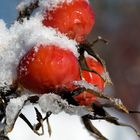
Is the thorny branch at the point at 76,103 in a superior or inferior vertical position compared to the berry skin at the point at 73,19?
inferior

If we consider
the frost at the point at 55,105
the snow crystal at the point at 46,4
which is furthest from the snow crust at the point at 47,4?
the frost at the point at 55,105

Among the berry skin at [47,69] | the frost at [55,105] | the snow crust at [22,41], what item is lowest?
the frost at [55,105]

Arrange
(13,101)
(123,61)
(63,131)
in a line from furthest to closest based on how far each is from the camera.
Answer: (123,61)
(63,131)
(13,101)

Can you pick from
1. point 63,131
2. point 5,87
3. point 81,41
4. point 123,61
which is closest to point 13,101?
point 5,87

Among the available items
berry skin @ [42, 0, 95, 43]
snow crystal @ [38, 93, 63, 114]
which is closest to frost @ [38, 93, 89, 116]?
snow crystal @ [38, 93, 63, 114]

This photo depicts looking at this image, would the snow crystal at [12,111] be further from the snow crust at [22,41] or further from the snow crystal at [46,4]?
the snow crystal at [46,4]

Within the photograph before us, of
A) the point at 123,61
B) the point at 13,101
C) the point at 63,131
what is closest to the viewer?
the point at 13,101

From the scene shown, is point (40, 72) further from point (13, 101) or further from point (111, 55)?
point (111, 55)
